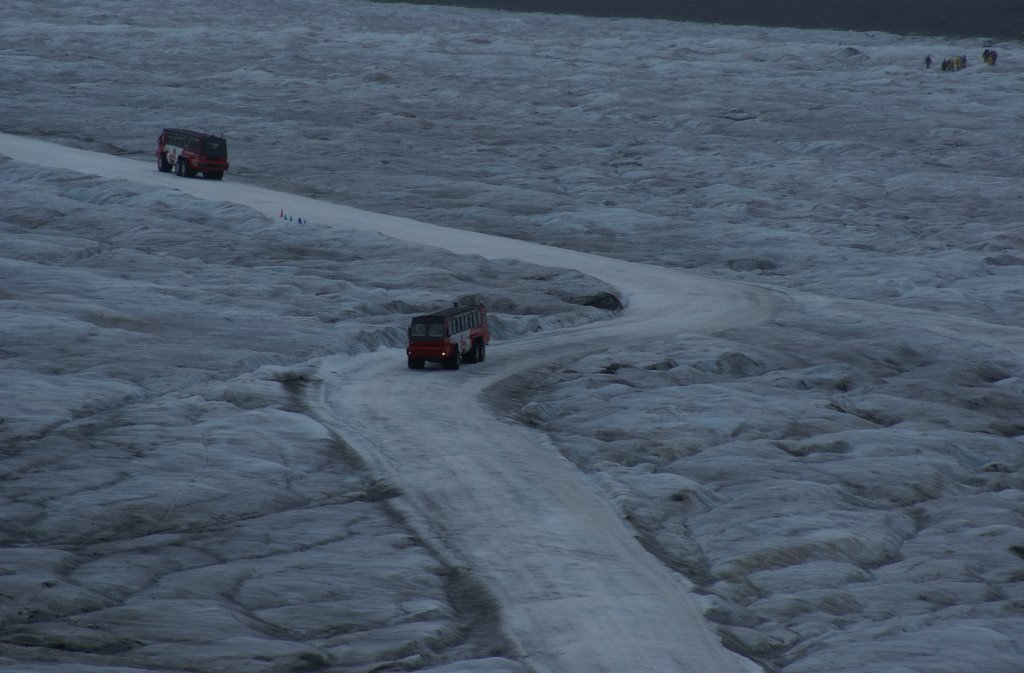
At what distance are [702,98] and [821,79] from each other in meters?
13.0

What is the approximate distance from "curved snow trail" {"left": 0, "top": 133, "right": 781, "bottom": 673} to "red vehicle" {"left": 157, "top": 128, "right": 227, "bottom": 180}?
29.1 meters

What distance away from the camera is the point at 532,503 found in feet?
84.5

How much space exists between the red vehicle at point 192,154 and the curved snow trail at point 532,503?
29.1m

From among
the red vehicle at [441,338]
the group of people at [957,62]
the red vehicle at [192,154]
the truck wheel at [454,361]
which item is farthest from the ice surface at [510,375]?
the group of people at [957,62]

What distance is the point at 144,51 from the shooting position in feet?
369

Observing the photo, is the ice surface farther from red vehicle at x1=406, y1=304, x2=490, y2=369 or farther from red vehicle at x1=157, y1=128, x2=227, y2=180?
red vehicle at x1=157, y1=128, x2=227, y2=180

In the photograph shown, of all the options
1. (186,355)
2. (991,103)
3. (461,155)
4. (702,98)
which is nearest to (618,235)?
(461,155)

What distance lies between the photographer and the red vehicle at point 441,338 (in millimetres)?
35281

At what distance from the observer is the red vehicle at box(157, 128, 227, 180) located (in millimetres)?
67062

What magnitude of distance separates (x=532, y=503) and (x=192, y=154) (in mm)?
46215

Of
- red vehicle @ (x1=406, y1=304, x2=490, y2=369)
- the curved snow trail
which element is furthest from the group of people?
red vehicle @ (x1=406, y1=304, x2=490, y2=369)

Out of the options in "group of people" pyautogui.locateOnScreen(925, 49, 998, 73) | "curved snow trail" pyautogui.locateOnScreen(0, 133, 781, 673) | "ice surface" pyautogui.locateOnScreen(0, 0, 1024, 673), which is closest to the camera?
"curved snow trail" pyautogui.locateOnScreen(0, 133, 781, 673)

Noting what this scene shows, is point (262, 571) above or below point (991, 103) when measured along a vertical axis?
below

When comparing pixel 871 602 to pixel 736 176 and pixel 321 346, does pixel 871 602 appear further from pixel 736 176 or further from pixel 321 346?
pixel 736 176
